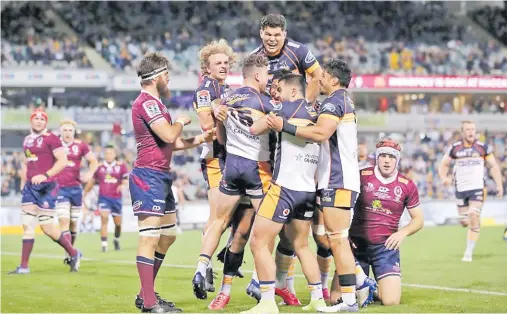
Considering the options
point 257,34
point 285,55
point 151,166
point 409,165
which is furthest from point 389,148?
point 257,34

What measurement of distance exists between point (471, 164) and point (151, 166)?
10084 millimetres

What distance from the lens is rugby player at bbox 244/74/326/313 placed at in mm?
9219

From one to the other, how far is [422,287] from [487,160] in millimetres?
6298

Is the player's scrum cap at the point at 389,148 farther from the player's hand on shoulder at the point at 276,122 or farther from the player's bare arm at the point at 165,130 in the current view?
the player's bare arm at the point at 165,130

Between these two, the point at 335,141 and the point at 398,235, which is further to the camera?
the point at 398,235

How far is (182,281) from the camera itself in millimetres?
13695

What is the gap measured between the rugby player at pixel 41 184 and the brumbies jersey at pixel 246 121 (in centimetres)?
573

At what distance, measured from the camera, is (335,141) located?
31.4 feet

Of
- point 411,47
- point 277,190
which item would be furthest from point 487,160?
point 411,47

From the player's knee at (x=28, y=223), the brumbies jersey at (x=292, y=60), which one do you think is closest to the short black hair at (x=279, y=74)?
the brumbies jersey at (x=292, y=60)

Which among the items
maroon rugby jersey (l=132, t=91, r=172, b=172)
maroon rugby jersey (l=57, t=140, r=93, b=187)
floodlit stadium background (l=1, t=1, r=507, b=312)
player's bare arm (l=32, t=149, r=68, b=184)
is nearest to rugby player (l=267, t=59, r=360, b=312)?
maroon rugby jersey (l=132, t=91, r=172, b=172)

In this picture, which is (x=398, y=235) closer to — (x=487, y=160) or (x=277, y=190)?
(x=277, y=190)

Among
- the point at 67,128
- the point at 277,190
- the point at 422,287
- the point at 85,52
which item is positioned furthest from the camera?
Answer: the point at 85,52

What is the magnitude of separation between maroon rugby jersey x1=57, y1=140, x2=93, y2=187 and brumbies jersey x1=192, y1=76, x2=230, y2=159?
25.0ft
